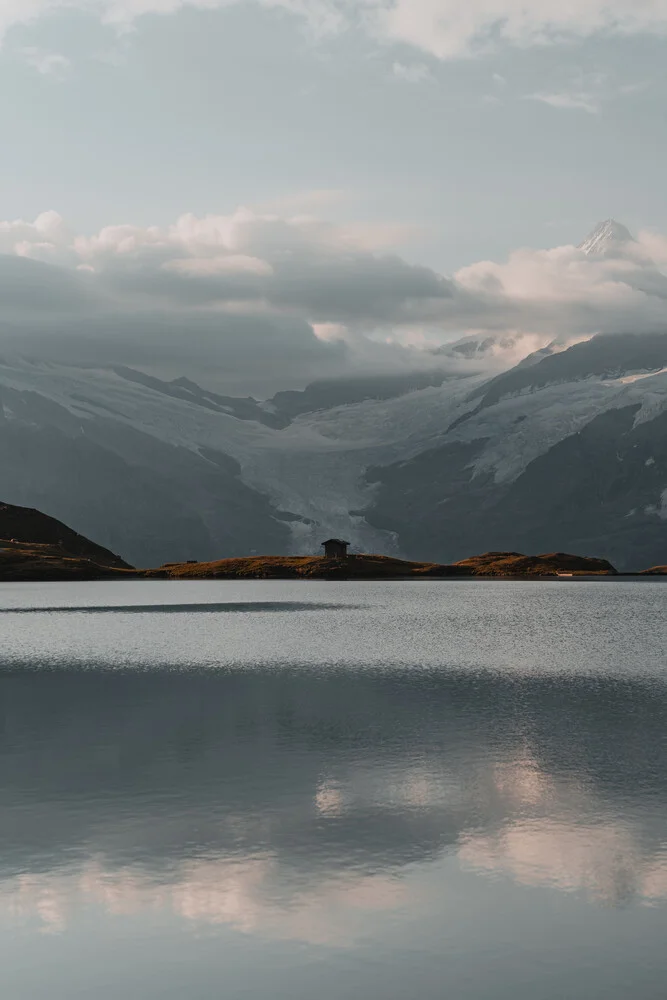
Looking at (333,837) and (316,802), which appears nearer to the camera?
(333,837)

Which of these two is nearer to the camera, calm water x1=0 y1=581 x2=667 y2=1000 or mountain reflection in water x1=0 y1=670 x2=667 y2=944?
calm water x1=0 y1=581 x2=667 y2=1000

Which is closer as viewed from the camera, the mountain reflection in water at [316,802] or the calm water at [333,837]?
the calm water at [333,837]

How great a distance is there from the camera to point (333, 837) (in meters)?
28.2

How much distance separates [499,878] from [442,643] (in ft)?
222

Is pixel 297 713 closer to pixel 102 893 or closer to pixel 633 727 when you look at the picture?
pixel 633 727

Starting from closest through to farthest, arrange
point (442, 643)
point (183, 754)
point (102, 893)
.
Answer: point (102, 893), point (183, 754), point (442, 643)

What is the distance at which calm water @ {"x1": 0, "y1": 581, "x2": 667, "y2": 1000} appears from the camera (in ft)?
65.4

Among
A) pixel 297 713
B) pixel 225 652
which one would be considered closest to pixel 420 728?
pixel 297 713

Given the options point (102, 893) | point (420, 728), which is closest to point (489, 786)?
point (420, 728)

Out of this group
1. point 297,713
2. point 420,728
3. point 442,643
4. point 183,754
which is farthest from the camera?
point 442,643

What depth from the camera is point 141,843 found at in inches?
1103

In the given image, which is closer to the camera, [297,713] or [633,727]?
[633,727]

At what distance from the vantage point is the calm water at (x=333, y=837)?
65.4ft

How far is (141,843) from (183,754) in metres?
12.8
